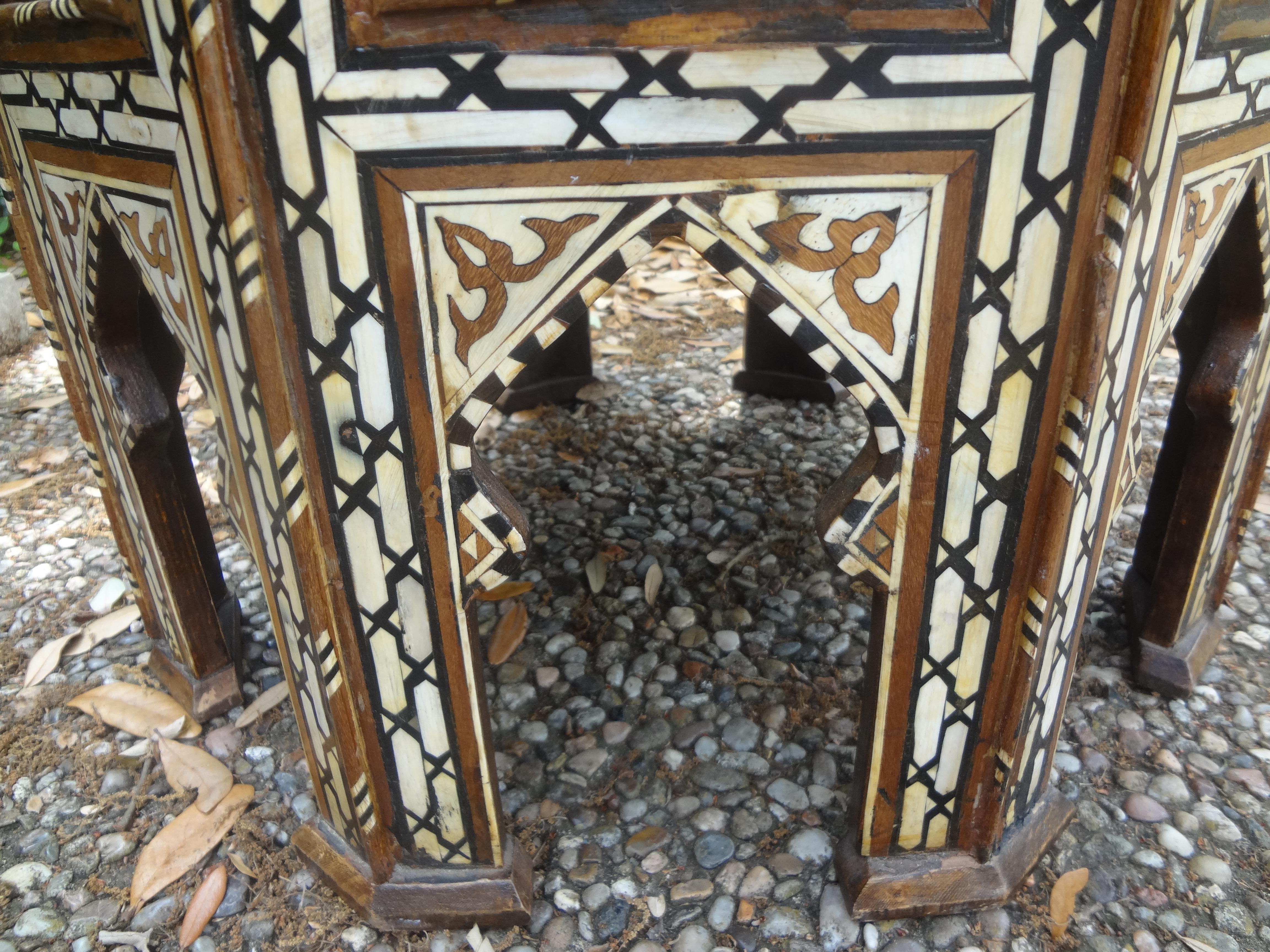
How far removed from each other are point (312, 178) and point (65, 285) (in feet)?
2.82

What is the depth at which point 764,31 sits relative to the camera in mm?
892

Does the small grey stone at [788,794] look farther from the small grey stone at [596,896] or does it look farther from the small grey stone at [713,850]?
the small grey stone at [596,896]

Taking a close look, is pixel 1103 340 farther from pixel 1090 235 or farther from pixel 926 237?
pixel 926 237

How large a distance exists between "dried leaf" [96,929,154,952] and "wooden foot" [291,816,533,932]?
32cm

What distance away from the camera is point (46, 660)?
2023mm

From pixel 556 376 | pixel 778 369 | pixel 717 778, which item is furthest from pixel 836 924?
pixel 556 376

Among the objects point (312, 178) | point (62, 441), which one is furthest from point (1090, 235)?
point (62, 441)

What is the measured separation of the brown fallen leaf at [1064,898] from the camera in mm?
1363

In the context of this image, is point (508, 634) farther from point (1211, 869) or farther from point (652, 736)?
point (1211, 869)

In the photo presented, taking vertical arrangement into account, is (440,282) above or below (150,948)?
above

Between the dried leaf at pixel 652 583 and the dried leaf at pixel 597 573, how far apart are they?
0.34 feet

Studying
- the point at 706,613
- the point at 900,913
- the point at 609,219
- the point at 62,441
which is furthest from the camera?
the point at 62,441

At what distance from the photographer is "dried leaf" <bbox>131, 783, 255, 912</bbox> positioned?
1496 mm

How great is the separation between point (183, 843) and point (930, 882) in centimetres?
129
